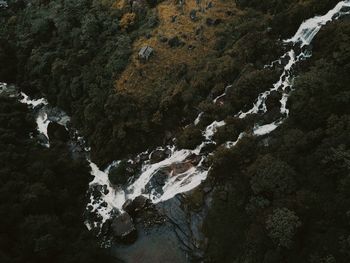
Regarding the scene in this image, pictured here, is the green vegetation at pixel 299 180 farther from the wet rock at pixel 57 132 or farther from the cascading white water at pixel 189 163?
the wet rock at pixel 57 132

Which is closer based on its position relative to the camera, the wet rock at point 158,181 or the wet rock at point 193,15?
the wet rock at point 158,181

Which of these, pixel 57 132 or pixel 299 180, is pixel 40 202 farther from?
pixel 299 180

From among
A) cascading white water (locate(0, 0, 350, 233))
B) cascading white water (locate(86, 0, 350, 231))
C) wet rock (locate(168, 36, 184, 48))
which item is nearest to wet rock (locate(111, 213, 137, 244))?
cascading white water (locate(0, 0, 350, 233))

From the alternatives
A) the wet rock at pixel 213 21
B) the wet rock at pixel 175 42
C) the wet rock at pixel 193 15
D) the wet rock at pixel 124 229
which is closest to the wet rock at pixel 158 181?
the wet rock at pixel 124 229

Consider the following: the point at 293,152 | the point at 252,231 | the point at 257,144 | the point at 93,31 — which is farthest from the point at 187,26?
the point at 252,231

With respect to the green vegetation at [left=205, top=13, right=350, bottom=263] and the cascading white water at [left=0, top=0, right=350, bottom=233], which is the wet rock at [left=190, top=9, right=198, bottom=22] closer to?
the cascading white water at [left=0, top=0, right=350, bottom=233]

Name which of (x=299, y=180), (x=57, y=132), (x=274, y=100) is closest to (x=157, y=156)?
(x=274, y=100)
